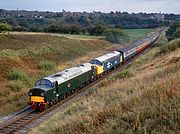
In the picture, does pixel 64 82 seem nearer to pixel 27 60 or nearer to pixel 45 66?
pixel 45 66

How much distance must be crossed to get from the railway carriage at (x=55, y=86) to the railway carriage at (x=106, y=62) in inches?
226

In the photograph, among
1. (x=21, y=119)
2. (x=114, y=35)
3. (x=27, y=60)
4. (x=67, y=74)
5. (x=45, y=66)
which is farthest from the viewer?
(x=114, y=35)

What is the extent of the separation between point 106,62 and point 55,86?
621 inches

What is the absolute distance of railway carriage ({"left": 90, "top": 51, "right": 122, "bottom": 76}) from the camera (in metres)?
37.7

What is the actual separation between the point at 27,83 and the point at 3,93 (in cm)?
514

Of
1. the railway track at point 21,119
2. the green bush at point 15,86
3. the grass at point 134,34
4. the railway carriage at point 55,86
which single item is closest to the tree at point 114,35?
the grass at point 134,34

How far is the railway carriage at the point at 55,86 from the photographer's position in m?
24.3

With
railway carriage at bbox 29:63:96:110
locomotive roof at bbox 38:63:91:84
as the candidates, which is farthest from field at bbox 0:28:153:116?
locomotive roof at bbox 38:63:91:84

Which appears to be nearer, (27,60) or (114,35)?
(27,60)

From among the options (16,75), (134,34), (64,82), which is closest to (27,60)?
(16,75)

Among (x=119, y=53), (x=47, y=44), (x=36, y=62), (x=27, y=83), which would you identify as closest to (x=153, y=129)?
(x=27, y=83)

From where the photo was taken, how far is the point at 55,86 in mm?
25438

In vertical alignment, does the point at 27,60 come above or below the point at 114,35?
above

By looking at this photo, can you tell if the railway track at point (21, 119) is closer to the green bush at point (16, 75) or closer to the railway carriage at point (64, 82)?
the railway carriage at point (64, 82)
